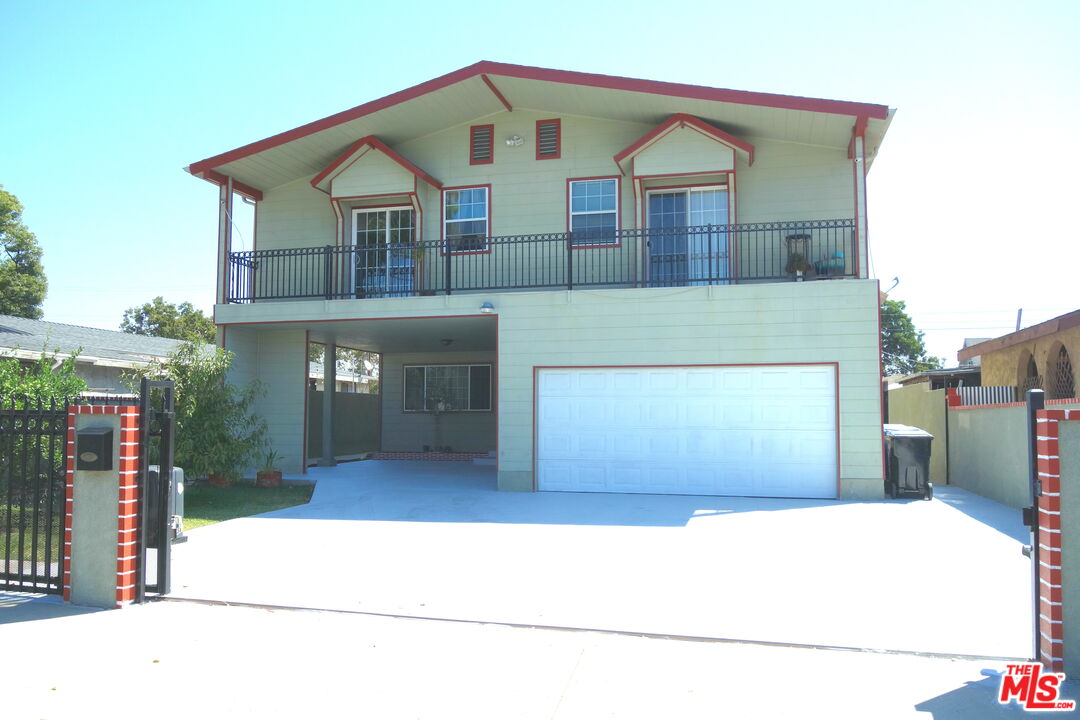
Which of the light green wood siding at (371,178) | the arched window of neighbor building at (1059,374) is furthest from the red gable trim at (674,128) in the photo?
the arched window of neighbor building at (1059,374)

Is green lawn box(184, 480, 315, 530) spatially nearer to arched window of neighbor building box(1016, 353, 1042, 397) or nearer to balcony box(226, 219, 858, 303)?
balcony box(226, 219, 858, 303)

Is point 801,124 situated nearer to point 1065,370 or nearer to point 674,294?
point 674,294

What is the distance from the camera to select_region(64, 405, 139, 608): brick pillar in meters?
5.69

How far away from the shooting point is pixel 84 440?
18.7ft

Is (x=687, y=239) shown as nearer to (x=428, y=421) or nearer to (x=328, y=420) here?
(x=428, y=421)

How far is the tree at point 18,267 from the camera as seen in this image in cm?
2314

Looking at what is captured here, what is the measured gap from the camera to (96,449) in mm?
5699

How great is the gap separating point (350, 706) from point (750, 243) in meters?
11.4

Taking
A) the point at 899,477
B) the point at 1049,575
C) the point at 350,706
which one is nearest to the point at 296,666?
the point at 350,706

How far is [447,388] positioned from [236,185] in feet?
22.3

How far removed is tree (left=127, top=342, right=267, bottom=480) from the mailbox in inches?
232

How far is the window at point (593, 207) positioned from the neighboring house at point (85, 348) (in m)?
8.36

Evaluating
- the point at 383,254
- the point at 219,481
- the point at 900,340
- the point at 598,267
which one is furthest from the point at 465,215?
the point at 900,340

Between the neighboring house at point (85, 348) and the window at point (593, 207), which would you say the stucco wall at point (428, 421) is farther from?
the window at point (593, 207)
